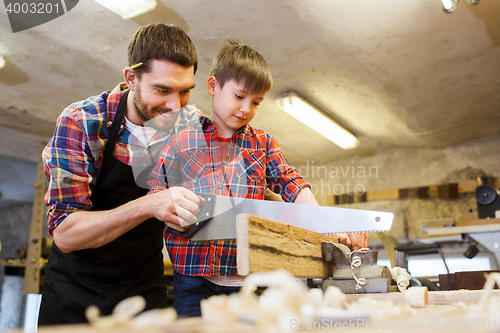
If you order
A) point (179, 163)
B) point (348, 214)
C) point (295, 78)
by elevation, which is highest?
point (295, 78)

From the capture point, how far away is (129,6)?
2.57 m

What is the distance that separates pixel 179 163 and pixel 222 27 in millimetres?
1731

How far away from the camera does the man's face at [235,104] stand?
1.45 meters

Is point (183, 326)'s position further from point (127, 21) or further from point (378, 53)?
point (378, 53)

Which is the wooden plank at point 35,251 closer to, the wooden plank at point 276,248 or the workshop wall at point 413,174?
the workshop wall at point 413,174

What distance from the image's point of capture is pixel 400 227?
5703mm

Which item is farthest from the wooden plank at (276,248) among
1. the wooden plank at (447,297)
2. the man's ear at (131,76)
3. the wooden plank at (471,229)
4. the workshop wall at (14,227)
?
the workshop wall at (14,227)

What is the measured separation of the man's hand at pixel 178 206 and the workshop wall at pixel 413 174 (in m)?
4.99

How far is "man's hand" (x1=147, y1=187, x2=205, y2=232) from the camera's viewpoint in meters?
1.03

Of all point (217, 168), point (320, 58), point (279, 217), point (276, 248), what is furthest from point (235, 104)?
point (320, 58)

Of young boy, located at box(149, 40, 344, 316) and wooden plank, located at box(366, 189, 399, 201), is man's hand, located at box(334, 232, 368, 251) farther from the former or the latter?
wooden plank, located at box(366, 189, 399, 201)

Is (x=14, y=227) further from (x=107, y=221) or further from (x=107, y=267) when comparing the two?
(x=107, y=221)

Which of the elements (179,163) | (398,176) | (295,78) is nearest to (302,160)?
(398,176)

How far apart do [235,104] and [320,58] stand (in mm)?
2107
